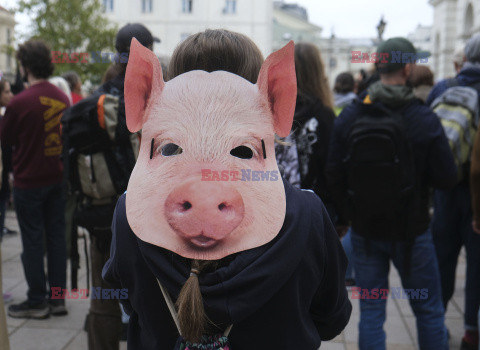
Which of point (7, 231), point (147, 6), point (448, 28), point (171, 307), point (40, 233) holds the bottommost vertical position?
point (7, 231)

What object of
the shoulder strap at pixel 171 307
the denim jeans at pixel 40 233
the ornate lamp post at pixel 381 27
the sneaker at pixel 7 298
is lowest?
the sneaker at pixel 7 298

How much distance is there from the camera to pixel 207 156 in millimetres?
1216

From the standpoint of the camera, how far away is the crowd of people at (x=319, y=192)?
134cm

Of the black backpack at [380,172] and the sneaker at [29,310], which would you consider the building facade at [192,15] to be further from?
the black backpack at [380,172]

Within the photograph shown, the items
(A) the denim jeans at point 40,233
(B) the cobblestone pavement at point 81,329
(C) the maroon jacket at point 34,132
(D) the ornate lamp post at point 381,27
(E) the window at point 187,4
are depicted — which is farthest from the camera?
(E) the window at point 187,4

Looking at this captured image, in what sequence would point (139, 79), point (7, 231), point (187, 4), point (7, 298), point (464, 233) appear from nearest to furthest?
1. point (139, 79)
2. point (464, 233)
3. point (7, 298)
4. point (7, 231)
5. point (187, 4)

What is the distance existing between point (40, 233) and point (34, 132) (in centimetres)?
77

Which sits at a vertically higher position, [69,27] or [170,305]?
[69,27]

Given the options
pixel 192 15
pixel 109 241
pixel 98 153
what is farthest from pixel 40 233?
Result: pixel 192 15

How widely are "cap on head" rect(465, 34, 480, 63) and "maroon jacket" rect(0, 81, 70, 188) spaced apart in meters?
2.91

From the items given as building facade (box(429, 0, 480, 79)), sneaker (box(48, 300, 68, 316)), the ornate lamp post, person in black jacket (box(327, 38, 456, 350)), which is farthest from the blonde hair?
building facade (box(429, 0, 480, 79))

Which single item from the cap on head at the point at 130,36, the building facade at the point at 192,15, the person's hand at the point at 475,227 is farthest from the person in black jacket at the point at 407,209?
the building facade at the point at 192,15

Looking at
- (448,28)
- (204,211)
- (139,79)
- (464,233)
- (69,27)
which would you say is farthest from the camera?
(448,28)

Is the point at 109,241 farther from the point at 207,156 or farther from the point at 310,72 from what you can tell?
the point at 207,156
